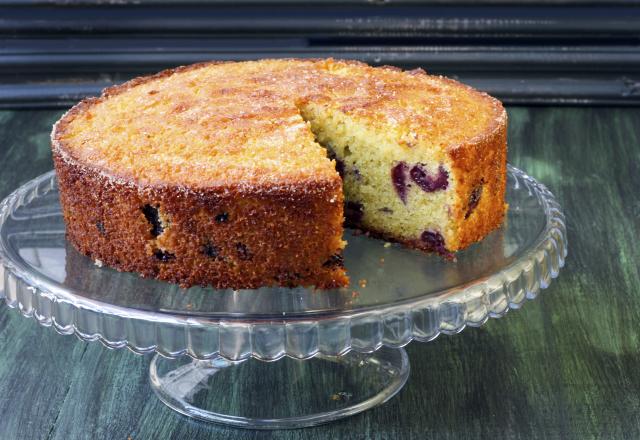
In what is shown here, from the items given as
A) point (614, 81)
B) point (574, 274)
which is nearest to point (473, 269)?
point (574, 274)

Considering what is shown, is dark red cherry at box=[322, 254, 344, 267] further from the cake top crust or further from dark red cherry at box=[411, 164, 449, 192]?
dark red cherry at box=[411, 164, 449, 192]

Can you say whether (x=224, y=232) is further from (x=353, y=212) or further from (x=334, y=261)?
(x=353, y=212)

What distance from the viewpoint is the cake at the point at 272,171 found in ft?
8.07

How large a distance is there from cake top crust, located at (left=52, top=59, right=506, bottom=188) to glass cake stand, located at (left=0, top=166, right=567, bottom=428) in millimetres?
255

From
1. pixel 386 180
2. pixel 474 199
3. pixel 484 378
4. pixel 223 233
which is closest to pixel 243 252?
pixel 223 233

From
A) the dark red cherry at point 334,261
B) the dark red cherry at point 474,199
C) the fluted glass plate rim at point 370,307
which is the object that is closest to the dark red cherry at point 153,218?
the fluted glass plate rim at point 370,307

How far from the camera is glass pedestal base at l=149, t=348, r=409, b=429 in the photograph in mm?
2721

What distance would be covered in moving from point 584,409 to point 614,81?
88.6 inches

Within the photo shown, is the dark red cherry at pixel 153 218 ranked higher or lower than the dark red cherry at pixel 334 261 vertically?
higher

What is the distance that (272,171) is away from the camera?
2469mm

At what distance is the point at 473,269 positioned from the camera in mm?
2568

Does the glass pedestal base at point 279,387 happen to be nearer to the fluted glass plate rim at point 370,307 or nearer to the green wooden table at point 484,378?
the green wooden table at point 484,378

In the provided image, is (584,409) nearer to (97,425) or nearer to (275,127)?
(275,127)

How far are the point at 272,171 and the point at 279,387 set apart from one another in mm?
661
